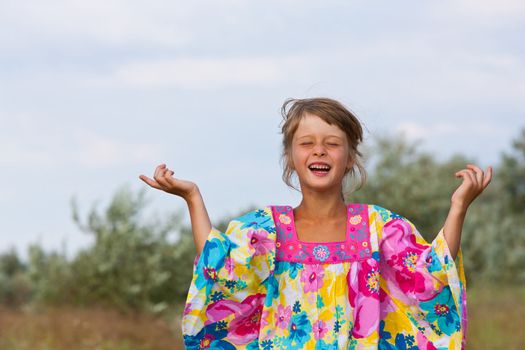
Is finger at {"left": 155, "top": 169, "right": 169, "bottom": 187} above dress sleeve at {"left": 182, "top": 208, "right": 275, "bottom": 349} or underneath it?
above

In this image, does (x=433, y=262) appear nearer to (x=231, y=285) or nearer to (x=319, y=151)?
(x=319, y=151)

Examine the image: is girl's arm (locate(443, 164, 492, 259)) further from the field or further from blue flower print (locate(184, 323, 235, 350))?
the field

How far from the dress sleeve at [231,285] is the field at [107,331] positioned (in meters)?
6.01

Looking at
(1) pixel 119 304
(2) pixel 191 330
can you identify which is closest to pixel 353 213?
(2) pixel 191 330

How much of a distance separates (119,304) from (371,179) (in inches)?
254

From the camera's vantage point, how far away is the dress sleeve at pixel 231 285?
4457 mm

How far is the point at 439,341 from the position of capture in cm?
465

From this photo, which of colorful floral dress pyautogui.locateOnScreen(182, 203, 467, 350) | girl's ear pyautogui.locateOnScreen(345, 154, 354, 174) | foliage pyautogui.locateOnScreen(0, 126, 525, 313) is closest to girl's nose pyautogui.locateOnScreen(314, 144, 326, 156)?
girl's ear pyautogui.locateOnScreen(345, 154, 354, 174)

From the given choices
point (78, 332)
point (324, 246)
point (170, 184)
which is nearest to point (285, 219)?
point (324, 246)

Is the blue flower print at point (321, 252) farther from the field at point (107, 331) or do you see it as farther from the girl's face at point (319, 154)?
the field at point (107, 331)

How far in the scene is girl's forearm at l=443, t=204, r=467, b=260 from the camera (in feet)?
14.6

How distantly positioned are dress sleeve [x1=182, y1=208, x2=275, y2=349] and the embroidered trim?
0.07 metres

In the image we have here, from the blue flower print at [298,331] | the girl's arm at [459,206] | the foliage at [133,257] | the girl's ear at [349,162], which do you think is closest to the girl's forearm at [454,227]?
the girl's arm at [459,206]

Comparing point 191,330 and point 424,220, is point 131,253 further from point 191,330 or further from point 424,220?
point 191,330
